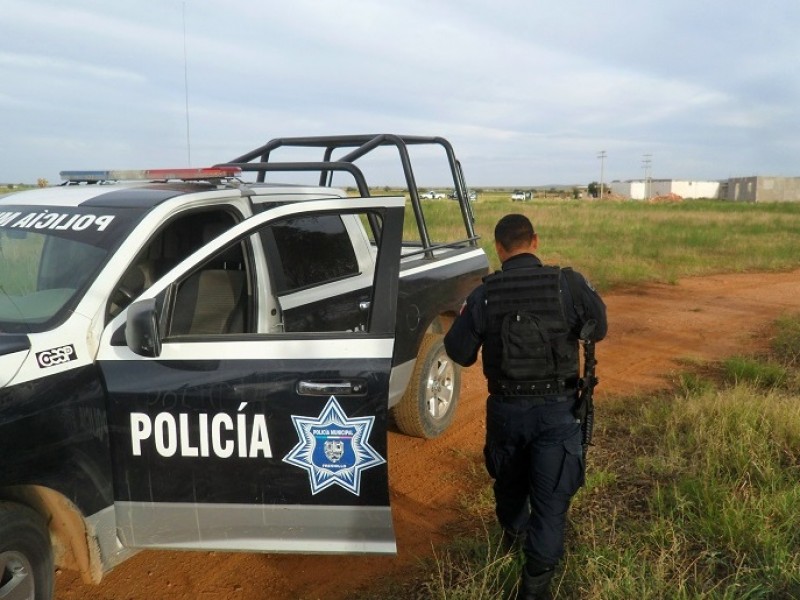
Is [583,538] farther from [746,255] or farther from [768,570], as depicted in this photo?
[746,255]

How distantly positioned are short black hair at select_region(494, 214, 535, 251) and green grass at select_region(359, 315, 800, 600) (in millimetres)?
1298

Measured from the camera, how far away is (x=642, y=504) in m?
3.80

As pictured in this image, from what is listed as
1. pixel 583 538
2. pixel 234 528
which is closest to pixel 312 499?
pixel 234 528

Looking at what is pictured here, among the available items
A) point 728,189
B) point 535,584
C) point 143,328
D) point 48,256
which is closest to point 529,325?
point 535,584

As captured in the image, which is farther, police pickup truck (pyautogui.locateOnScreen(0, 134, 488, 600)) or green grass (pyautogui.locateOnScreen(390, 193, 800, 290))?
green grass (pyautogui.locateOnScreen(390, 193, 800, 290))

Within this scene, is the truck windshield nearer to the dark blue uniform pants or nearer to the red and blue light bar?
the red and blue light bar

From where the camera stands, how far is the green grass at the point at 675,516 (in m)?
2.97

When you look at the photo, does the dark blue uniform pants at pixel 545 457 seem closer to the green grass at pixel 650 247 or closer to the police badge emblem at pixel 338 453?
the police badge emblem at pixel 338 453

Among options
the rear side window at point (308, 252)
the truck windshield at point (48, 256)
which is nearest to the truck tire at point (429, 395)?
the rear side window at point (308, 252)

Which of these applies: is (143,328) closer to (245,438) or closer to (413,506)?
(245,438)

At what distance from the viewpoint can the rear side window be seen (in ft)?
12.9

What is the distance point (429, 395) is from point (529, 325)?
2.21 metres

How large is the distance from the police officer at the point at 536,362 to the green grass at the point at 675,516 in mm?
271

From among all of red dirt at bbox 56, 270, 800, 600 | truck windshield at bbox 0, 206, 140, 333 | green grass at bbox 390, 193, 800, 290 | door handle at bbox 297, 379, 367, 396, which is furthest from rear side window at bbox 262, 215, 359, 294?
green grass at bbox 390, 193, 800, 290
